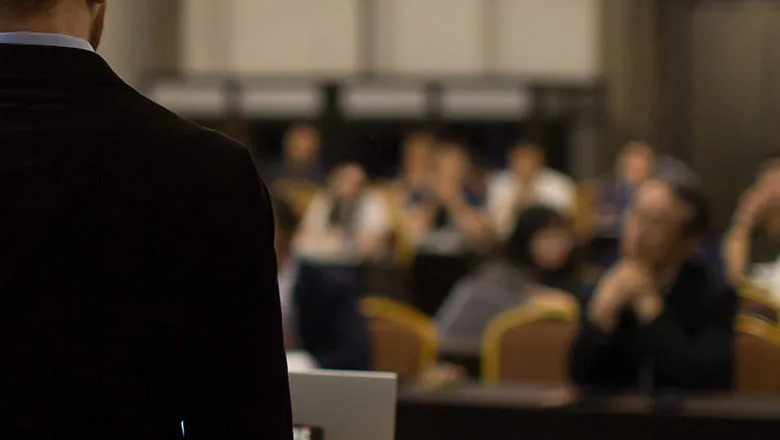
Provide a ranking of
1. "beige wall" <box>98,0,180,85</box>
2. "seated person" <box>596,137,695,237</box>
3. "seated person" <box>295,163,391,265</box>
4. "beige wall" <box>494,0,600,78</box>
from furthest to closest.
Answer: "beige wall" <box>494,0,600,78</box> < "beige wall" <box>98,0,180,85</box> < "seated person" <box>596,137,695,237</box> < "seated person" <box>295,163,391,265</box>

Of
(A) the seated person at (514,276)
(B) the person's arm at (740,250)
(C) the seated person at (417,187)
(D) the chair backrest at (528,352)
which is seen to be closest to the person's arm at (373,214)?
(C) the seated person at (417,187)

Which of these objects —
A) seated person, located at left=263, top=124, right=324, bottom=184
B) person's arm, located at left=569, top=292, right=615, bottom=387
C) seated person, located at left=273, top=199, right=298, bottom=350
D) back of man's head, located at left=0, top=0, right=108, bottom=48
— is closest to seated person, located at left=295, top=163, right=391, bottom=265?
seated person, located at left=263, top=124, right=324, bottom=184

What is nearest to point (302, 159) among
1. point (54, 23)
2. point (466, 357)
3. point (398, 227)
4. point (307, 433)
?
point (398, 227)

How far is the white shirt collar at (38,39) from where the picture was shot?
1.15 meters

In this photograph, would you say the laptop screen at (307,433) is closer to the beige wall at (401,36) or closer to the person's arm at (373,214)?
the person's arm at (373,214)

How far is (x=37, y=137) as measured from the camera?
3.67 ft

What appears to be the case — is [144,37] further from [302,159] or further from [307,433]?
[307,433]

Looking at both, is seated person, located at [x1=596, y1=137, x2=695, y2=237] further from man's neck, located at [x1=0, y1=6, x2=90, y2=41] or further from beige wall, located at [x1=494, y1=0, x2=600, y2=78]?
man's neck, located at [x1=0, y1=6, x2=90, y2=41]

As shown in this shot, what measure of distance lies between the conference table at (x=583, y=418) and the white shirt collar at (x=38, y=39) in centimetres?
124

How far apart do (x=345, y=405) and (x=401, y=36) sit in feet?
36.8

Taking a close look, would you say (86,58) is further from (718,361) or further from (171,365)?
(718,361)

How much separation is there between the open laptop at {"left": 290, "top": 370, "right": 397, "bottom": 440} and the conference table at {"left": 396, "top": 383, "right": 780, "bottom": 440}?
2.47ft

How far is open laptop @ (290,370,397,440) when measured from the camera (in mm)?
1461

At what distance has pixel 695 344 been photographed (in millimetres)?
3672
